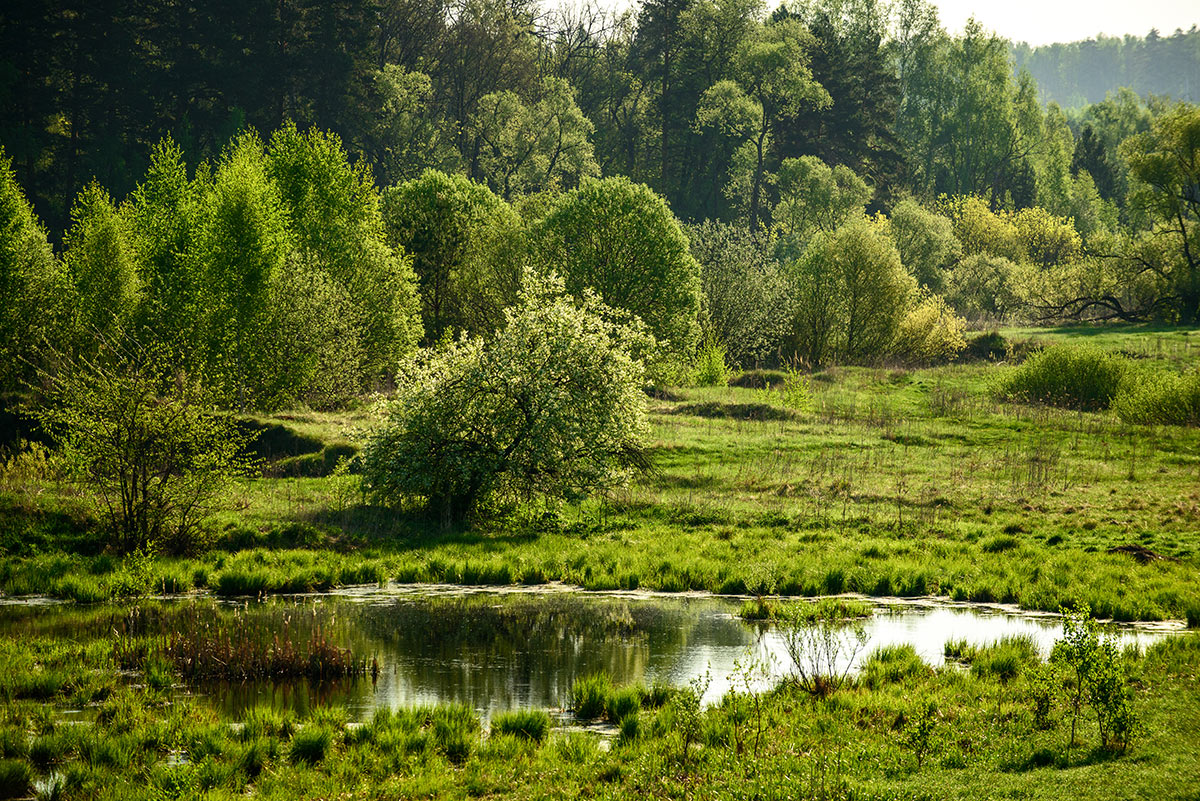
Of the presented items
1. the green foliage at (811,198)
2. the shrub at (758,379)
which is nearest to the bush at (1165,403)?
the shrub at (758,379)

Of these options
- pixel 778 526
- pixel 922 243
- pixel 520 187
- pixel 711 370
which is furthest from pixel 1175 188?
pixel 778 526

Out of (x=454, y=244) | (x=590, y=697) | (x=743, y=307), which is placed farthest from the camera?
(x=743, y=307)

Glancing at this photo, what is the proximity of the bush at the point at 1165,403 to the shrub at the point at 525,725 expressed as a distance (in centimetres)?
4437

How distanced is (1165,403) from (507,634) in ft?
137

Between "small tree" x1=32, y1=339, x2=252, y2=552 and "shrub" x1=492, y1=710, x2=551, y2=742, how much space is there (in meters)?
15.7

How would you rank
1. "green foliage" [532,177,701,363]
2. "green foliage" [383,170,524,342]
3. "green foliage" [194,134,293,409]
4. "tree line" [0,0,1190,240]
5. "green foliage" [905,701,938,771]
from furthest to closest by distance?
"tree line" [0,0,1190,240] → "green foliage" [383,170,524,342] → "green foliage" [532,177,701,363] → "green foliage" [194,134,293,409] → "green foliage" [905,701,938,771]

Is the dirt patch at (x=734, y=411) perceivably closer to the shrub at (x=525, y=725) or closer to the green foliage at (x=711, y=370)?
the green foliage at (x=711, y=370)

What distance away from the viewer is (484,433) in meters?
34.3

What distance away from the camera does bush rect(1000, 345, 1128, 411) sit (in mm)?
57625

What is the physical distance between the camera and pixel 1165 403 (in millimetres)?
51562

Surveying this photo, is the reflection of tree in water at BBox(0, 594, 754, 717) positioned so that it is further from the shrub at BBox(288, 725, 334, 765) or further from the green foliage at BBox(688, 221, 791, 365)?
the green foliage at BBox(688, 221, 791, 365)

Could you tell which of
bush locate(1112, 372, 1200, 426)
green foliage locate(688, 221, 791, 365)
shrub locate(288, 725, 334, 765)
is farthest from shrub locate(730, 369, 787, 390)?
shrub locate(288, 725, 334, 765)

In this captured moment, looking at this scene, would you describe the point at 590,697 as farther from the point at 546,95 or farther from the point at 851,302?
the point at 546,95

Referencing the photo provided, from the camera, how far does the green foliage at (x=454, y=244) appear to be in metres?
69.1
